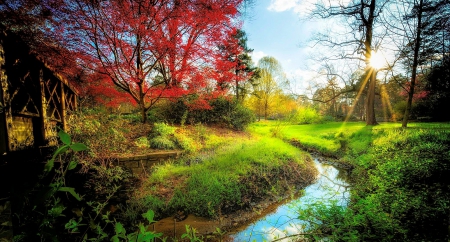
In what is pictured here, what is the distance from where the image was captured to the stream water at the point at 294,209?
7.07ft

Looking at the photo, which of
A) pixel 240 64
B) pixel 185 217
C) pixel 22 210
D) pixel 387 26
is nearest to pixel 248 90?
pixel 240 64

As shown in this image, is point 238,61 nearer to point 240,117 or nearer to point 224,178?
point 240,117

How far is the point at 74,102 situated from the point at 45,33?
430cm

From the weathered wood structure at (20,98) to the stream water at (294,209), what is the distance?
1367 mm

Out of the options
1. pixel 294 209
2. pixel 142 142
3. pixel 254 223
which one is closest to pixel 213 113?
pixel 142 142

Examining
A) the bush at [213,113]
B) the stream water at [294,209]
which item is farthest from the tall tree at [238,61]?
the stream water at [294,209]

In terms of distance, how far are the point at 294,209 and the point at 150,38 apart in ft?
11.6

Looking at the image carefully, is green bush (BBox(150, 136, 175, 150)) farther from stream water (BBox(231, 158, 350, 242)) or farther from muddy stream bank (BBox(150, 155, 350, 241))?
stream water (BBox(231, 158, 350, 242))

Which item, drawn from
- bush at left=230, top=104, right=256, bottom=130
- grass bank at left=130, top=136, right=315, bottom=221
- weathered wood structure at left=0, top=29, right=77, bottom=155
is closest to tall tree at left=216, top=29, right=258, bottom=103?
bush at left=230, top=104, right=256, bottom=130

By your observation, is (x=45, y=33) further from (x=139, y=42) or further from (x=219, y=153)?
(x=219, y=153)

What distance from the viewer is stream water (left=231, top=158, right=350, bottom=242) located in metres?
2.16

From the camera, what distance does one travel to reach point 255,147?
4.61 m

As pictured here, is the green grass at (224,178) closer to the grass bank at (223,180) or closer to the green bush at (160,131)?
the grass bank at (223,180)

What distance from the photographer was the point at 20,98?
1.87m
